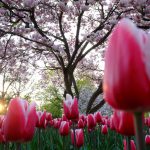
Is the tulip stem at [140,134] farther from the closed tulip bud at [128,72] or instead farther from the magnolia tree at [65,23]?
the magnolia tree at [65,23]

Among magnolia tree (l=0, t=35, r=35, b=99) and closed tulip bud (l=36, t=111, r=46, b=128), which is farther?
magnolia tree (l=0, t=35, r=35, b=99)

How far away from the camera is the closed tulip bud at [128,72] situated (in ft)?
3.46

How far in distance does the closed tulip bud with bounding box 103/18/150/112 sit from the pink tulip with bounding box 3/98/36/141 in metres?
0.81

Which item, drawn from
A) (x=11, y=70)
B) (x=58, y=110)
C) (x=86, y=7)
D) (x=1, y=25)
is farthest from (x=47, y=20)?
(x=58, y=110)

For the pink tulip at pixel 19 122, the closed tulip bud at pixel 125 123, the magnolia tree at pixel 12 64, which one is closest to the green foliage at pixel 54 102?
the magnolia tree at pixel 12 64

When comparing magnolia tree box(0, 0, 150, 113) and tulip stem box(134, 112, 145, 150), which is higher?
magnolia tree box(0, 0, 150, 113)

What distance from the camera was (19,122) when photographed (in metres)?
1.85

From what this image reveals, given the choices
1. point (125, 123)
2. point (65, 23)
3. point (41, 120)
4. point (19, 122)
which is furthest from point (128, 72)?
point (65, 23)

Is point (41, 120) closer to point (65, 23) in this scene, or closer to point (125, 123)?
point (125, 123)

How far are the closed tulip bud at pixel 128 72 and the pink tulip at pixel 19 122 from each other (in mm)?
815

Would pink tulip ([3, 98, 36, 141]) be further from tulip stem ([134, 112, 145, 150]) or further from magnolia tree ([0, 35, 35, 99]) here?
magnolia tree ([0, 35, 35, 99])

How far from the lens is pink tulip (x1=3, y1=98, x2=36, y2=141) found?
180 centimetres

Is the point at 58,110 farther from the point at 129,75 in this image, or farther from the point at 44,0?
the point at 129,75

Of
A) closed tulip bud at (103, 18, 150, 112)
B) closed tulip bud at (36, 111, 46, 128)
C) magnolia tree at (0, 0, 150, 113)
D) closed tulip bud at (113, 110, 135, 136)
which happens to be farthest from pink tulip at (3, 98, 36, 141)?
magnolia tree at (0, 0, 150, 113)
